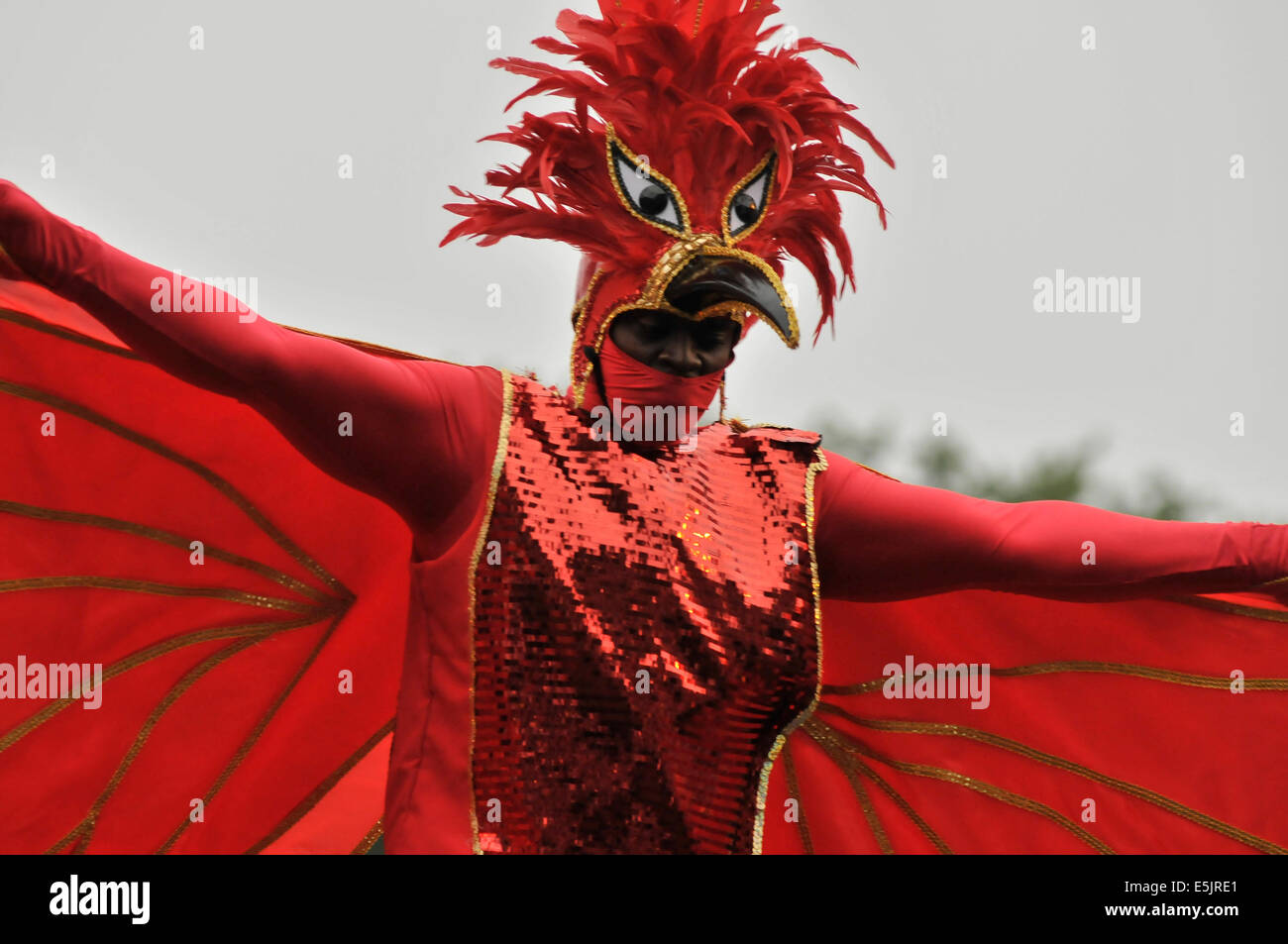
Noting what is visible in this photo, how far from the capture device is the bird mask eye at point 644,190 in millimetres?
3838

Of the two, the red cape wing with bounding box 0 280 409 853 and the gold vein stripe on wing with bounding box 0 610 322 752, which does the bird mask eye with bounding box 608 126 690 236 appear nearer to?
the red cape wing with bounding box 0 280 409 853

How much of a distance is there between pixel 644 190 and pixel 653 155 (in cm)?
9

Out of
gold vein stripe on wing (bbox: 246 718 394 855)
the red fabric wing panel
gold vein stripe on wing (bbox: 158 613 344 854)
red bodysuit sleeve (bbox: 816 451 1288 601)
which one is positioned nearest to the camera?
red bodysuit sleeve (bbox: 816 451 1288 601)

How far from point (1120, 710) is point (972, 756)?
0.40m

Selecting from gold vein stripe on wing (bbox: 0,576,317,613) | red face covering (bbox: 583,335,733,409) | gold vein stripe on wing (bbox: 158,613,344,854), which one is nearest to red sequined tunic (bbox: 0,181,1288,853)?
red face covering (bbox: 583,335,733,409)

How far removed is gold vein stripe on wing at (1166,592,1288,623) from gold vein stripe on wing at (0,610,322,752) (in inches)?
85.2

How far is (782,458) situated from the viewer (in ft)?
13.4

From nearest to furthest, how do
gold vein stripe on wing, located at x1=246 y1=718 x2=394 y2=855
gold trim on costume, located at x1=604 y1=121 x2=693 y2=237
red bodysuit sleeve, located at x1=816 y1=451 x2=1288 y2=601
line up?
gold trim on costume, located at x1=604 y1=121 x2=693 y2=237 < red bodysuit sleeve, located at x1=816 y1=451 x2=1288 y2=601 < gold vein stripe on wing, located at x1=246 y1=718 x2=394 y2=855

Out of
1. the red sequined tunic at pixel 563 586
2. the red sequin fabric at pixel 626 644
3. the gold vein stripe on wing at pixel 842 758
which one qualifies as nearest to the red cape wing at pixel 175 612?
the red sequined tunic at pixel 563 586

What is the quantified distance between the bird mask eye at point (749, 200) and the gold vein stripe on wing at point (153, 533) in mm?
1363

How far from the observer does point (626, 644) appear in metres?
3.65

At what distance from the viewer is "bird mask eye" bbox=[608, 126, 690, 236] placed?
12.6 ft

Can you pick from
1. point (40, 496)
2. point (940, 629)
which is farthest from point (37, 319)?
point (940, 629)

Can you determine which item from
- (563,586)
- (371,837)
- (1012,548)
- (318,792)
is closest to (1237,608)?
(1012,548)
